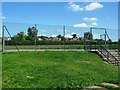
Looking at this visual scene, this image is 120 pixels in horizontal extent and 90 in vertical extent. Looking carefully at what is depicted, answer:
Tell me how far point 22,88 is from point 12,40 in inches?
525

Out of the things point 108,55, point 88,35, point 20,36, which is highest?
point 88,35

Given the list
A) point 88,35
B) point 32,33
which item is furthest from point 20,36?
point 88,35

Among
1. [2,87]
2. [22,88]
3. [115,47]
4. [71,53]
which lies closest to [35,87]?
[22,88]

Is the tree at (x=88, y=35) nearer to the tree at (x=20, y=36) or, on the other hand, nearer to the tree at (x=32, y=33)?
the tree at (x=32, y=33)

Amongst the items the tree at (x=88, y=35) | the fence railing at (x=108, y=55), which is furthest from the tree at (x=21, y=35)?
the fence railing at (x=108, y=55)

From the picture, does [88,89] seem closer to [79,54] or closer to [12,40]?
[79,54]

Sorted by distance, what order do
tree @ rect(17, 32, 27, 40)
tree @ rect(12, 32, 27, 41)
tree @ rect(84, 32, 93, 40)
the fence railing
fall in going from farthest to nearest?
tree @ rect(84, 32, 93, 40) → the fence railing → tree @ rect(17, 32, 27, 40) → tree @ rect(12, 32, 27, 41)

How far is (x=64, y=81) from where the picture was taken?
10508 mm

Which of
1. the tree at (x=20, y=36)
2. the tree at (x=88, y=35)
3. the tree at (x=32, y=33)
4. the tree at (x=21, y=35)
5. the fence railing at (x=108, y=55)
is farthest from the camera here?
the tree at (x=88, y=35)

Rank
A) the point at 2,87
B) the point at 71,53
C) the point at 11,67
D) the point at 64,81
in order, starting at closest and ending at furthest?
the point at 2,87
the point at 64,81
the point at 11,67
the point at 71,53

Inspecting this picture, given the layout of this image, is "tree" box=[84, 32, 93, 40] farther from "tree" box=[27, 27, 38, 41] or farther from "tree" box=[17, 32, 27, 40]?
"tree" box=[17, 32, 27, 40]

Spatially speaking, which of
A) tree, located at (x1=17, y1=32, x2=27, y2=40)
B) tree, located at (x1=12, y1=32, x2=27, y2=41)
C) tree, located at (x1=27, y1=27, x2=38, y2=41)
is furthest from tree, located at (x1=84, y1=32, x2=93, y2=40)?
tree, located at (x1=17, y1=32, x2=27, y2=40)

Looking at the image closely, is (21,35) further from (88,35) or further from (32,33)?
(88,35)

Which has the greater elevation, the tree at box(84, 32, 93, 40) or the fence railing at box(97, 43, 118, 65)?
the tree at box(84, 32, 93, 40)
